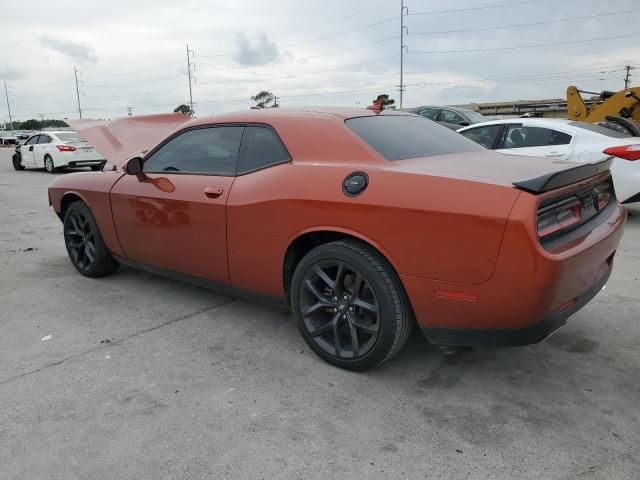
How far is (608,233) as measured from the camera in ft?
9.20

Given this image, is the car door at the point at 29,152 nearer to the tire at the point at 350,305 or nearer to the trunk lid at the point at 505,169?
the tire at the point at 350,305

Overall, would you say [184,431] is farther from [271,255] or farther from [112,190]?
[112,190]

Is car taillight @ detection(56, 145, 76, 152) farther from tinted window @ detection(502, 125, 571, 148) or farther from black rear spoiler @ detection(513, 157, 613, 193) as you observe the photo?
black rear spoiler @ detection(513, 157, 613, 193)

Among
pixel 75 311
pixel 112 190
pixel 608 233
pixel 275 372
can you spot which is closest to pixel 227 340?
pixel 275 372

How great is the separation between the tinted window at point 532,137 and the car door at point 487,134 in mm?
136

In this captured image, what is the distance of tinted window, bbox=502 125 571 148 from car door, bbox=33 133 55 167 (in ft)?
48.1

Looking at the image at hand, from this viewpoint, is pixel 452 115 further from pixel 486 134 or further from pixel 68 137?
pixel 68 137

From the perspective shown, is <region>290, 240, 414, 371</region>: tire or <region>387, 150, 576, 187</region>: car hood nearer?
<region>387, 150, 576, 187</region>: car hood

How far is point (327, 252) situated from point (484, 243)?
0.89 m

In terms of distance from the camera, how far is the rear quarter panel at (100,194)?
14.4ft

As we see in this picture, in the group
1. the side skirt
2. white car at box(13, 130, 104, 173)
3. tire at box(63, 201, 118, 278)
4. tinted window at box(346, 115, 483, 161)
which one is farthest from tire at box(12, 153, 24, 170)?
tinted window at box(346, 115, 483, 161)

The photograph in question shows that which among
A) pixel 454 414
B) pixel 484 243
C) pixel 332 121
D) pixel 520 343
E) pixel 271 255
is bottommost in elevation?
pixel 454 414

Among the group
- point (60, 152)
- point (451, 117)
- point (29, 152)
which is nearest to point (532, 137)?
point (451, 117)

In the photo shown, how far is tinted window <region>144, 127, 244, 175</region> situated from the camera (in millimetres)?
3531
